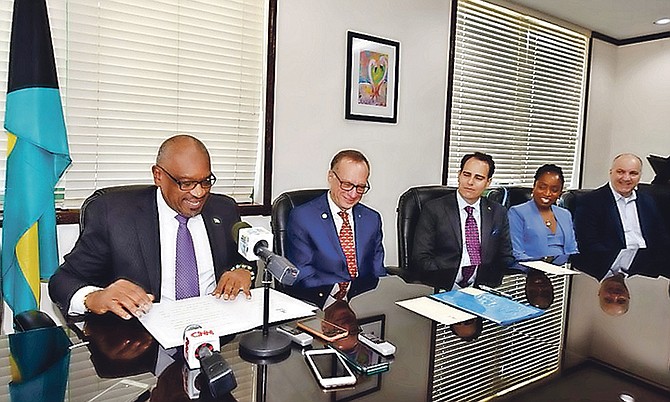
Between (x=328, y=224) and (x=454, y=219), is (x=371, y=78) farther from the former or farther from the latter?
(x=328, y=224)

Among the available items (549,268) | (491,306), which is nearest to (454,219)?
(549,268)

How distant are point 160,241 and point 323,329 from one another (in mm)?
756

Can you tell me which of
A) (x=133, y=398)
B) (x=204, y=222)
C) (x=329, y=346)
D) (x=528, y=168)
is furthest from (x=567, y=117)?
(x=133, y=398)

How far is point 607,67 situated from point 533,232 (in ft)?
10.7

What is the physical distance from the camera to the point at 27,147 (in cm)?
211

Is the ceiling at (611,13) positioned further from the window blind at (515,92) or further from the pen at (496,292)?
the pen at (496,292)

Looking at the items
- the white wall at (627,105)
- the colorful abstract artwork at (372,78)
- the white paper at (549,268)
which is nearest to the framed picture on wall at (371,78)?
the colorful abstract artwork at (372,78)

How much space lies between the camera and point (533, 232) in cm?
315

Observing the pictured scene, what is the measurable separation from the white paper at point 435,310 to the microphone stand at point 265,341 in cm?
50

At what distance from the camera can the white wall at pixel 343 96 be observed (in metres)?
3.12

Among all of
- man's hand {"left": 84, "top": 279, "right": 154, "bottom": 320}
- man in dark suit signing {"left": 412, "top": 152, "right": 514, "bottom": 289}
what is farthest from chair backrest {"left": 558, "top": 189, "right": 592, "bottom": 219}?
man's hand {"left": 84, "top": 279, "right": 154, "bottom": 320}

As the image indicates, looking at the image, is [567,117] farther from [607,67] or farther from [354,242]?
[354,242]

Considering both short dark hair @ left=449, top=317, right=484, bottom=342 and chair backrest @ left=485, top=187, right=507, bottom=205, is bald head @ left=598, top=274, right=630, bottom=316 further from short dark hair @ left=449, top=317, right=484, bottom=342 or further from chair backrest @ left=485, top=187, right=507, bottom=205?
chair backrest @ left=485, top=187, right=507, bottom=205

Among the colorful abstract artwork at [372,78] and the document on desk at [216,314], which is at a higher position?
the colorful abstract artwork at [372,78]
